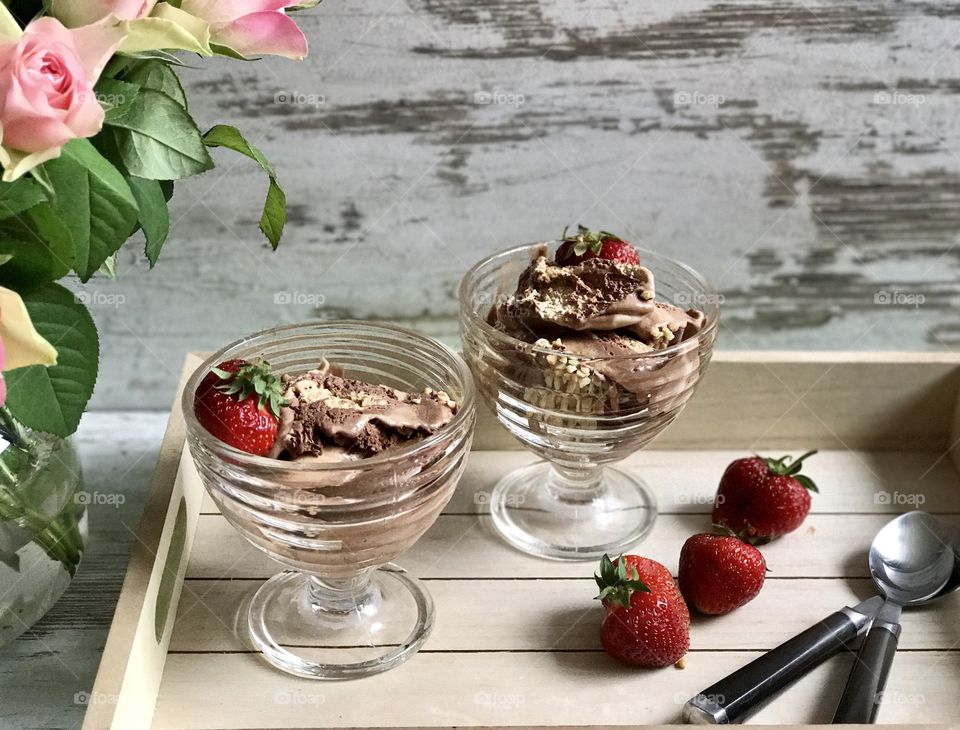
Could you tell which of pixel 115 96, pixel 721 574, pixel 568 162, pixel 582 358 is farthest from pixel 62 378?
pixel 568 162

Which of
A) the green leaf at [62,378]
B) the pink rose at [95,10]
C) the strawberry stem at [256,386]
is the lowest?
the strawberry stem at [256,386]

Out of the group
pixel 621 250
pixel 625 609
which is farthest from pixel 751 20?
pixel 625 609

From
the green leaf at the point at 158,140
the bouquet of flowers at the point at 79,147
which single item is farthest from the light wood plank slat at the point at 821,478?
the green leaf at the point at 158,140

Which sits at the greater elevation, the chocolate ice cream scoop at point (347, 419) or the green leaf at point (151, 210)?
the green leaf at point (151, 210)

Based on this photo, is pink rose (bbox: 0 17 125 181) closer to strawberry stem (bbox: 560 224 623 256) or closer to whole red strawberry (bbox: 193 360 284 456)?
whole red strawberry (bbox: 193 360 284 456)

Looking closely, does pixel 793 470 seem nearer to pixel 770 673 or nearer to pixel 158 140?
pixel 770 673

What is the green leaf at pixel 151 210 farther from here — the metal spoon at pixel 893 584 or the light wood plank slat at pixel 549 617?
the metal spoon at pixel 893 584

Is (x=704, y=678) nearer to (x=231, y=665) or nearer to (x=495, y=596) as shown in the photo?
(x=495, y=596)
